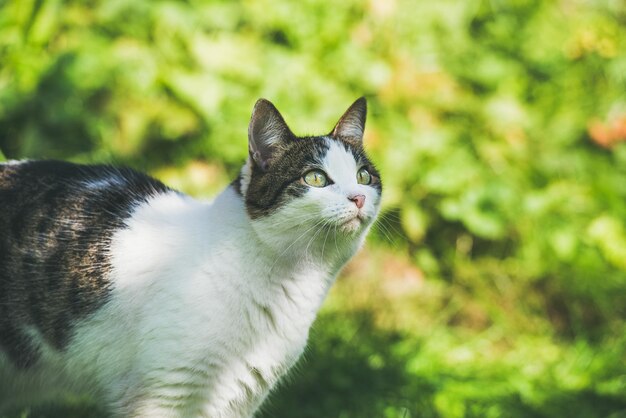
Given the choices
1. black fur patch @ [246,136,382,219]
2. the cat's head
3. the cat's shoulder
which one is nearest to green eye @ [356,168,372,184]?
the cat's head

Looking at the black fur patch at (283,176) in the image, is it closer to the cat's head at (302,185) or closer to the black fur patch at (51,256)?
the cat's head at (302,185)

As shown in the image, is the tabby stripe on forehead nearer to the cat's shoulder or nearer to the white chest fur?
the white chest fur

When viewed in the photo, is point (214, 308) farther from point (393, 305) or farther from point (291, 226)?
point (393, 305)

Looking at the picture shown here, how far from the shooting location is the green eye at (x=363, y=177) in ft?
7.10

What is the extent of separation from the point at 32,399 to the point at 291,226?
1.10 metres

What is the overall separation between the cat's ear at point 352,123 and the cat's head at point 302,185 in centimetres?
14

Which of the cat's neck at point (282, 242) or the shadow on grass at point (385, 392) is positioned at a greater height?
the cat's neck at point (282, 242)

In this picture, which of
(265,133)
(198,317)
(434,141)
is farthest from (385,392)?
(434,141)

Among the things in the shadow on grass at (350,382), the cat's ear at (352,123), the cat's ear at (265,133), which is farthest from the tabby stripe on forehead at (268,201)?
the shadow on grass at (350,382)

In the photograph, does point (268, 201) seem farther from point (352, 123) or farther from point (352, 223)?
point (352, 123)

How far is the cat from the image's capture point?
195 centimetres

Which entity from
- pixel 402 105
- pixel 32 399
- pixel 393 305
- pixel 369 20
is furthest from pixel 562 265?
pixel 32 399

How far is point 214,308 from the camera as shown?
195 cm

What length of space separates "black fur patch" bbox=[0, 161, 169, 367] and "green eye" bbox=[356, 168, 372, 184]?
0.72 m
